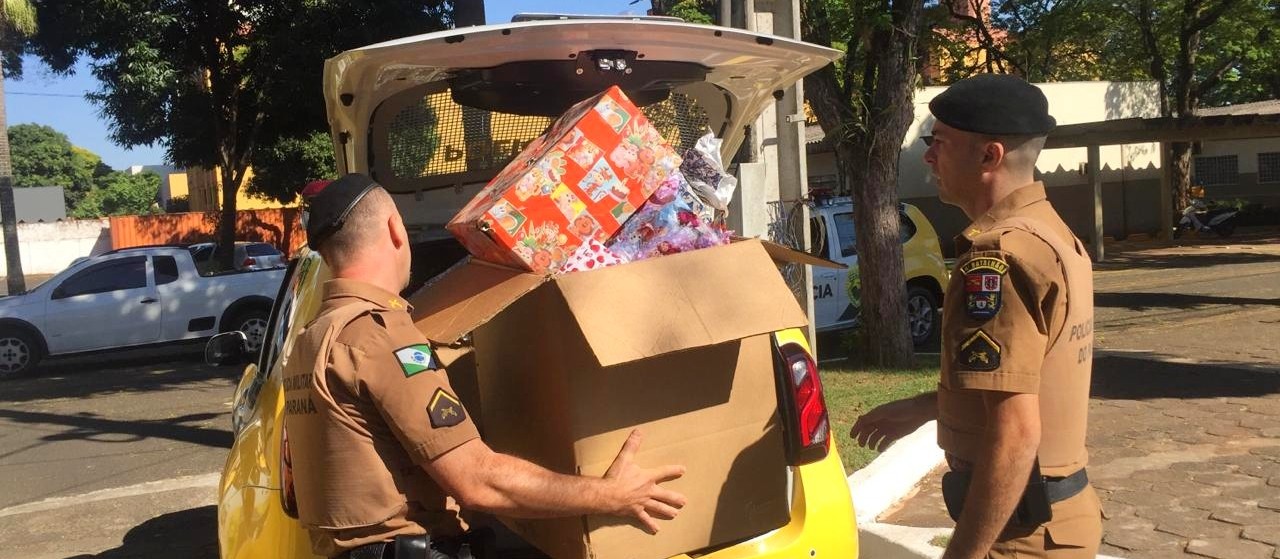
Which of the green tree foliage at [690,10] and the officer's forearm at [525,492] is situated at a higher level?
the green tree foliage at [690,10]

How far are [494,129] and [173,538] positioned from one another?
358 cm

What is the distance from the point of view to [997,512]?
2.23 metres

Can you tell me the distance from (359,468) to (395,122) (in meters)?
1.99

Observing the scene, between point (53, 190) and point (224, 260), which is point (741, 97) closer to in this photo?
point (224, 260)

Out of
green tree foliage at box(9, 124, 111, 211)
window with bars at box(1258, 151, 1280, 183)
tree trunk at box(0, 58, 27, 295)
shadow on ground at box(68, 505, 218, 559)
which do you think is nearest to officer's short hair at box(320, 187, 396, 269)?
shadow on ground at box(68, 505, 218, 559)

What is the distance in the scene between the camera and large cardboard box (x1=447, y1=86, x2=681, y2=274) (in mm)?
2699

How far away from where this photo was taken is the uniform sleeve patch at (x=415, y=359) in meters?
2.38

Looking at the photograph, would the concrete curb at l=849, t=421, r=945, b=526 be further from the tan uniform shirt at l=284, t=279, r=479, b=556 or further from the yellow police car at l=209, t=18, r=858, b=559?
the tan uniform shirt at l=284, t=279, r=479, b=556

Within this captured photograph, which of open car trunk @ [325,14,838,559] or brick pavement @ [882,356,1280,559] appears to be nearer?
open car trunk @ [325,14,838,559]

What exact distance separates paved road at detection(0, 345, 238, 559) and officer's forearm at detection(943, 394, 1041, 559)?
197 inches

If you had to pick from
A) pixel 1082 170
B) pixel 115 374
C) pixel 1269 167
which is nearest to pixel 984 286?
pixel 115 374

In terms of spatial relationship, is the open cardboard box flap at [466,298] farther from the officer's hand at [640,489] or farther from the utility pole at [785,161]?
the utility pole at [785,161]

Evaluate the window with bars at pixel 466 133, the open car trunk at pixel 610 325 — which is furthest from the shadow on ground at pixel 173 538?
the open car trunk at pixel 610 325

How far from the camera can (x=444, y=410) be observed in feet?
7.82
